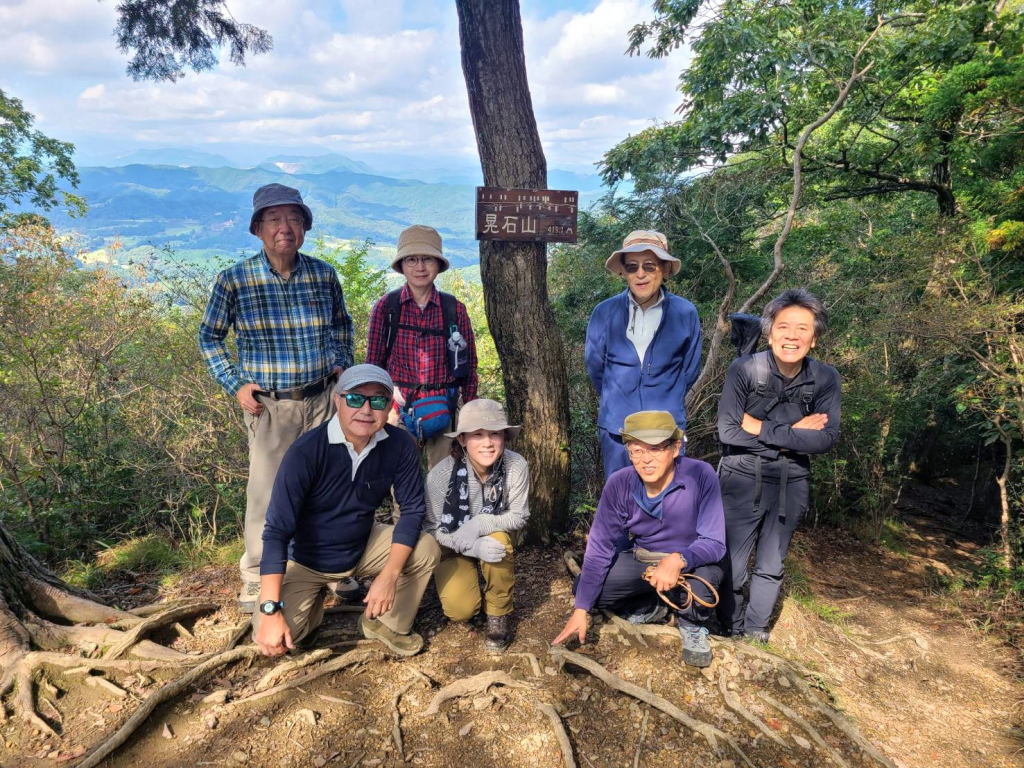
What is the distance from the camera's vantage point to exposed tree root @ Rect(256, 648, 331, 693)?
9.61ft

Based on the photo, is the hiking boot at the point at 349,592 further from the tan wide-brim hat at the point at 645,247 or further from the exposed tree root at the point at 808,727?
the tan wide-brim hat at the point at 645,247

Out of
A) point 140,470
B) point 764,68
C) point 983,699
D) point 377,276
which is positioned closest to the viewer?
point 983,699

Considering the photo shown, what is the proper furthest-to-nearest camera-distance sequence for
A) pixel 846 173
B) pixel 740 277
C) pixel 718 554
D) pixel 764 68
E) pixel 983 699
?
pixel 846 173
pixel 740 277
pixel 764 68
pixel 983 699
pixel 718 554

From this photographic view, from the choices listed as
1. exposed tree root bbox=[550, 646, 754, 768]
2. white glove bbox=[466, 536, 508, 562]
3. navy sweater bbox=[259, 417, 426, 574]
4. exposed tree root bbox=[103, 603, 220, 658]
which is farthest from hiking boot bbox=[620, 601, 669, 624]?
exposed tree root bbox=[103, 603, 220, 658]

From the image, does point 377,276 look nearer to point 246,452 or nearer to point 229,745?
point 246,452

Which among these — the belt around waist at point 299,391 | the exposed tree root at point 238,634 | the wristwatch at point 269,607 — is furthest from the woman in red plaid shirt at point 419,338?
the exposed tree root at point 238,634

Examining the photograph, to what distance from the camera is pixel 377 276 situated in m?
11.8

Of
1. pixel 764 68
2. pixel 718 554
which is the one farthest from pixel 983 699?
pixel 764 68

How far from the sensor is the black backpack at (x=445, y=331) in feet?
12.2

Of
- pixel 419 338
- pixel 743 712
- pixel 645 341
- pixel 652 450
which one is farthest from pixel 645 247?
pixel 743 712

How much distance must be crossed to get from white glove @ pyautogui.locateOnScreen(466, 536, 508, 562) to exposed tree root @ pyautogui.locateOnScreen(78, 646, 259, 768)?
4.42 ft

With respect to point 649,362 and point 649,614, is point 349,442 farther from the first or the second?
point 649,614

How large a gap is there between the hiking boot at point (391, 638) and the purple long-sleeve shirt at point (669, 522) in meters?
1.01

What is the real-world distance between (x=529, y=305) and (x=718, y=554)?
89.2 inches
